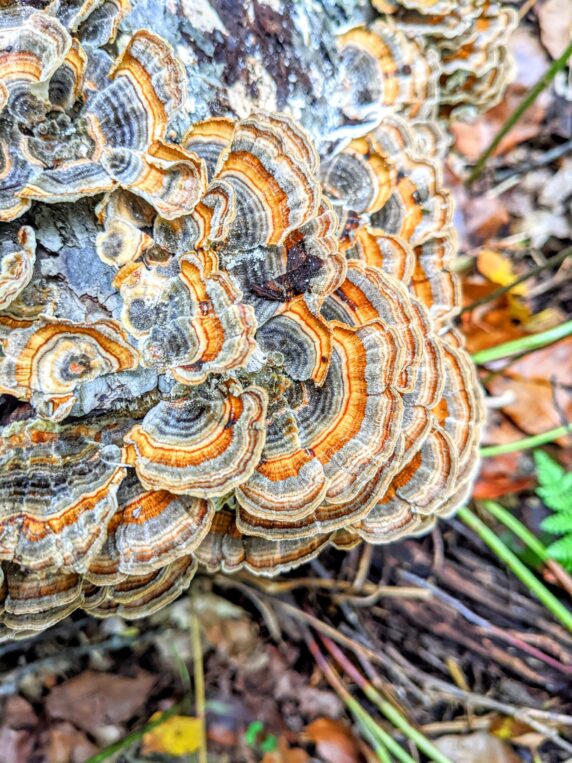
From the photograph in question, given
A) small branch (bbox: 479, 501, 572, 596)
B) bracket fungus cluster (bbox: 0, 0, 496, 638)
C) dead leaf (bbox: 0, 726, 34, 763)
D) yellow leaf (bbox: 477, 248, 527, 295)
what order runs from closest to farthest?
bracket fungus cluster (bbox: 0, 0, 496, 638) → dead leaf (bbox: 0, 726, 34, 763) → small branch (bbox: 479, 501, 572, 596) → yellow leaf (bbox: 477, 248, 527, 295)

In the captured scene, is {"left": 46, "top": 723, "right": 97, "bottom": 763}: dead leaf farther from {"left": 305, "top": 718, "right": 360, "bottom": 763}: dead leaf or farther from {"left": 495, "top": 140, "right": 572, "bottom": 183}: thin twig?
{"left": 495, "top": 140, "right": 572, "bottom": 183}: thin twig

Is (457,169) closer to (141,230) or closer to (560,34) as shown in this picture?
(560,34)

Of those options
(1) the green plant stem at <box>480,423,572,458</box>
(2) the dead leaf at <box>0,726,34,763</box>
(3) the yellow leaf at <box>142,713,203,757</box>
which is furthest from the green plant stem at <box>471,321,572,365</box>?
(2) the dead leaf at <box>0,726,34,763</box>

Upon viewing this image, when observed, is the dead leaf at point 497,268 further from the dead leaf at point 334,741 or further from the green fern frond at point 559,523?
the dead leaf at point 334,741

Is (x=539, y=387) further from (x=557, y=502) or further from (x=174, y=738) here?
(x=174, y=738)

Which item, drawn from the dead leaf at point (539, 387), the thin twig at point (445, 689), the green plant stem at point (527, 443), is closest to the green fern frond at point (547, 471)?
the green plant stem at point (527, 443)

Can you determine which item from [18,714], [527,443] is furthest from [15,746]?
[527,443]
